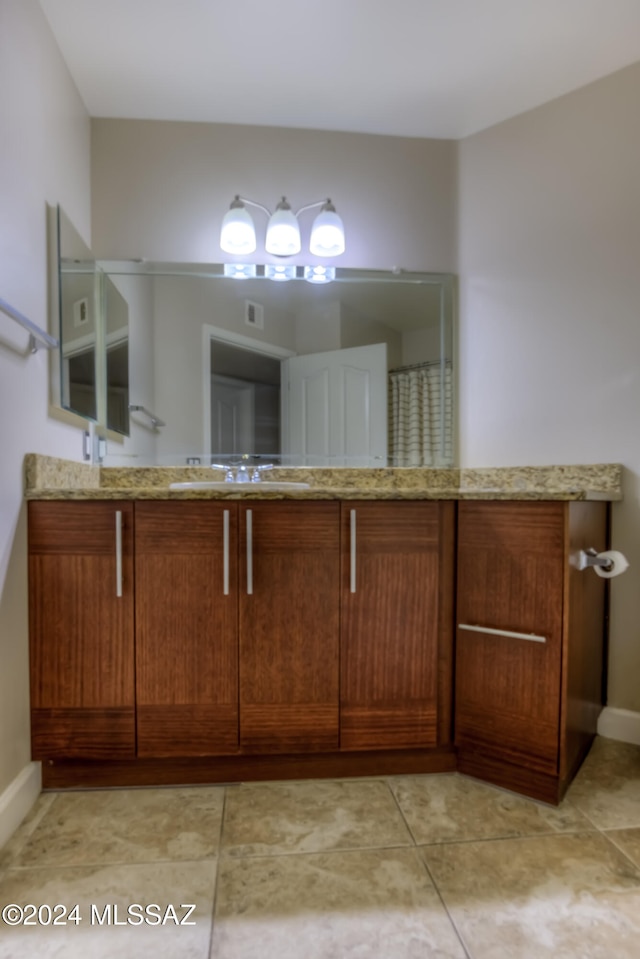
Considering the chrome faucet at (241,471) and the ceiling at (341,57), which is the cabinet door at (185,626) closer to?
the chrome faucet at (241,471)

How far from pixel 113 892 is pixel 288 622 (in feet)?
2.18

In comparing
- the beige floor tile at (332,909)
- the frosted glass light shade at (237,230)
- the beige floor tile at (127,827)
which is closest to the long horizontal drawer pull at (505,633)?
the beige floor tile at (332,909)

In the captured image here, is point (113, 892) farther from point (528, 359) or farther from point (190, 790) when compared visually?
point (528, 359)

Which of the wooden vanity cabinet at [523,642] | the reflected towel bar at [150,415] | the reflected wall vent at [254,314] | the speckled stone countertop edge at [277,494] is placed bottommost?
the wooden vanity cabinet at [523,642]

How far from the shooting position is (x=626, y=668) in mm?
1610

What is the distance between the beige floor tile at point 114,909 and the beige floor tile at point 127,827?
4 cm

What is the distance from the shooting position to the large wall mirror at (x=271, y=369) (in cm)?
184

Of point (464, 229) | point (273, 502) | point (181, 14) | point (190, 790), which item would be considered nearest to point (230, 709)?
point (190, 790)

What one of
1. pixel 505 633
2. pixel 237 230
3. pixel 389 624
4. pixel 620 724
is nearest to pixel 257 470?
pixel 389 624

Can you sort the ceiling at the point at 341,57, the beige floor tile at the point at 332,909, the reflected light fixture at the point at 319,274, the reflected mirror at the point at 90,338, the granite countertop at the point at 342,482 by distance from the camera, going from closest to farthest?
1. the beige floor tile at the point at 332,909
2. the granite countertop at the point at 342,482
3. the ceiling at the point at 341,57
4. the reflected mirror at the point at 90,338
5. the reflected light fixture at the point at 319,274

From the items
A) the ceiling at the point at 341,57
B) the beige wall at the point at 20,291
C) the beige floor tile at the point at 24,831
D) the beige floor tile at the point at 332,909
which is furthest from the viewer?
the ceiling at the point at 341,57

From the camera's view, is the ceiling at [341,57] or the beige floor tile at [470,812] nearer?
the beige floor tile at [470,812]

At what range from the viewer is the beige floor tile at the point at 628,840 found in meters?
1.09

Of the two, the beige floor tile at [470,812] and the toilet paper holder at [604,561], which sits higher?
the toilet paper holder at [604,561]
